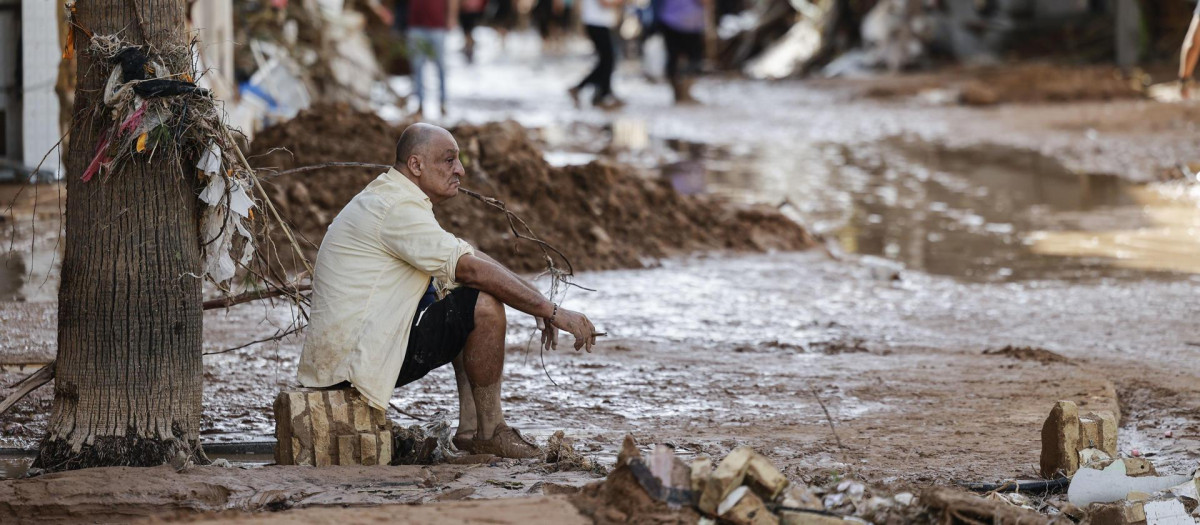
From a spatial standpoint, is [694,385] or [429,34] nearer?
[694,385]

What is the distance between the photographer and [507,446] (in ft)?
15.2

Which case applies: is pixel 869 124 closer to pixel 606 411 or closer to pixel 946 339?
pixel 946 339

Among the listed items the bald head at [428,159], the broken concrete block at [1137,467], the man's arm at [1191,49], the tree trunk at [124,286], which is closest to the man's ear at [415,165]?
the bald head at [428,159]

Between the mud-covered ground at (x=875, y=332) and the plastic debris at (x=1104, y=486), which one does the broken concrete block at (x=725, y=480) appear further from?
the plastic debris at (x=1104, y=486)

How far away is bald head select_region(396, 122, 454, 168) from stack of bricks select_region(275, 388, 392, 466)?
807mm

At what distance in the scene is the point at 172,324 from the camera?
4.32m

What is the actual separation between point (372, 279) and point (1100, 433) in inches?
96.0

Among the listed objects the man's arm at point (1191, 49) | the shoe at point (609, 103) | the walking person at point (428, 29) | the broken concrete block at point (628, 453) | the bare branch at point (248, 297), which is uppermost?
the walking person at point (428, 29)

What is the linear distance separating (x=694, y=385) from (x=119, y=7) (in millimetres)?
2849

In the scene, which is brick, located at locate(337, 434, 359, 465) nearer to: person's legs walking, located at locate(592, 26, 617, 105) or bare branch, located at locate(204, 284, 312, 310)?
bare branch, located at locate(204, 284, 312, 310)

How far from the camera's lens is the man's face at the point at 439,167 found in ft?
14.8

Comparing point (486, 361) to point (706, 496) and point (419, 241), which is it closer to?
point (419, 241)

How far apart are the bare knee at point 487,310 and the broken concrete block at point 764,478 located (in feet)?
4.09

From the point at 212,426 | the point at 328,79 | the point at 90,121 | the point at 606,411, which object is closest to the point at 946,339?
the point at 606,411
